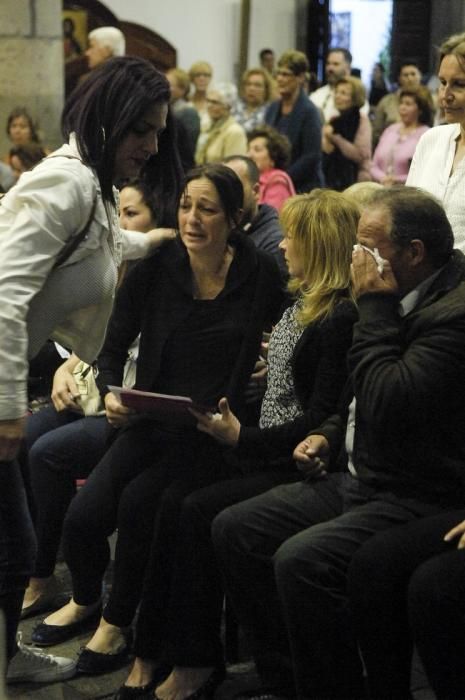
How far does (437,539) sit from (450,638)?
0.81ft

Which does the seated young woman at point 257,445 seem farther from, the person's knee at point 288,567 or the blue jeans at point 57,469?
the blue jeans at point 57,469

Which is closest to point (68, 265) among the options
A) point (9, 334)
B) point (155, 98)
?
point (9, 334)

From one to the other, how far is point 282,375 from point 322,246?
1.30 feet

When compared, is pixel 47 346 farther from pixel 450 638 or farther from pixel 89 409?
pixel 450 638

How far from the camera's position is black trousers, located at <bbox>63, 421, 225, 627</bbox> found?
3816 millimetres

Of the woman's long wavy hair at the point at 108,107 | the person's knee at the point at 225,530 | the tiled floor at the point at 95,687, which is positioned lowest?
the tiled floor at the point at 95,687

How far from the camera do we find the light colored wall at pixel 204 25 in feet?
48.7

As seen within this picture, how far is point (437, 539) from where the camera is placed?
9.99 ft

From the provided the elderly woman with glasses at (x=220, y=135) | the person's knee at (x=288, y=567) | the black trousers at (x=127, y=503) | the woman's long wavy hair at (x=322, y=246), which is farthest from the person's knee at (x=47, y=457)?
the elderly woman with glasses at (x=220, y=135)

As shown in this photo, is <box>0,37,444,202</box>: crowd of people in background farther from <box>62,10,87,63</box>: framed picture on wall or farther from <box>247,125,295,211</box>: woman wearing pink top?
<box>62,10,87,63</box>: framed picture on wall

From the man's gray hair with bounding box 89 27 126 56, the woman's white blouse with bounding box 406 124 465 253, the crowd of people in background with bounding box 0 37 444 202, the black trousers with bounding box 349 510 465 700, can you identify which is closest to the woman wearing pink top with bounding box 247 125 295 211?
the crowd of people in background with bounding box 0 37 444 202

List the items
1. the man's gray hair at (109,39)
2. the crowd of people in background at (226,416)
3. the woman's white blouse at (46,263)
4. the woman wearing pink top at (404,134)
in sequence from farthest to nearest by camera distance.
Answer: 1. the man's gray hair at (109,39)
2. the woman wearing pink top at (404,134)
3. the crowd of people in background at (226,416)
4. the woman's white blouse at (46,263)

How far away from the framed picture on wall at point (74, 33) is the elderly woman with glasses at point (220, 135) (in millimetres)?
5848

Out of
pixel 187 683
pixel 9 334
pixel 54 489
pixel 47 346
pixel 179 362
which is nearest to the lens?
pixel 9 334
